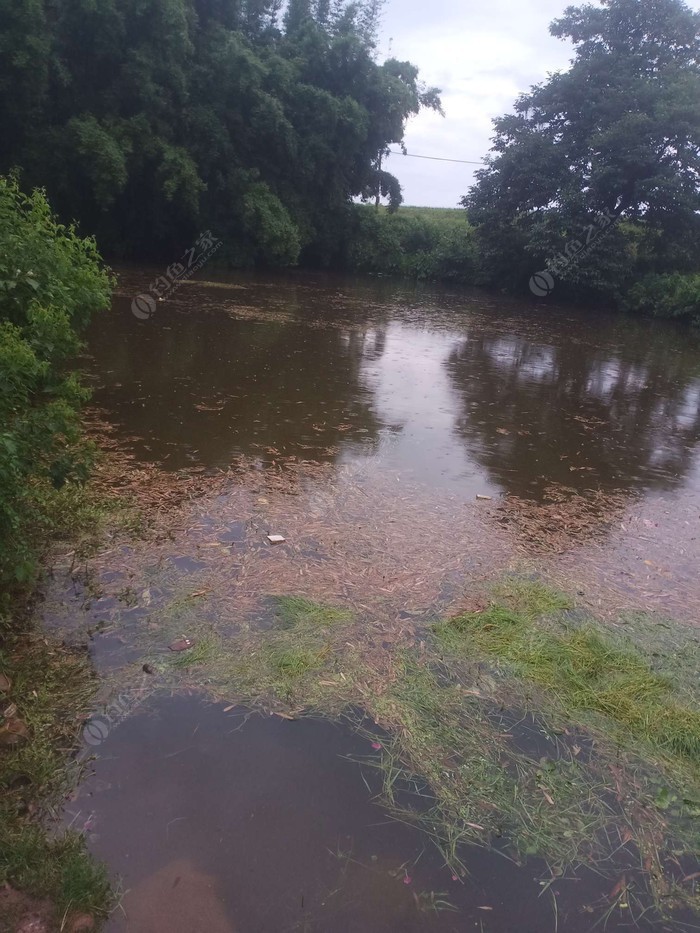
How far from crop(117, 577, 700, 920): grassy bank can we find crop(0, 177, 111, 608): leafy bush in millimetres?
825

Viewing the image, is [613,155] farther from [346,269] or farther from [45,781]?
[45,781]

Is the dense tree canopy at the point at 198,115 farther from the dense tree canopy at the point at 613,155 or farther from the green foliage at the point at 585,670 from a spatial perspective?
the green foliage at the point at 585,670

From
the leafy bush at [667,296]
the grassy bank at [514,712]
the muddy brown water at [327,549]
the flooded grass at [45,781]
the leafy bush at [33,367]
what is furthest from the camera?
the leafy bush at [667,296]

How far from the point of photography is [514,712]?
2.85m

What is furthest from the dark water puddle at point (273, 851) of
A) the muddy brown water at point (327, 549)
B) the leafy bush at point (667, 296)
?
the leafy bush at point (667, 296)

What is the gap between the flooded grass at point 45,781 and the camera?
1.97 metres

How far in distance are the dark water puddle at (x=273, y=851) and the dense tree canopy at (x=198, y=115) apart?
1678cm

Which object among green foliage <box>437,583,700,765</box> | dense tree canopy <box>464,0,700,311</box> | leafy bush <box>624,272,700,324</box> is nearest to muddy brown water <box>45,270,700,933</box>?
green foliage <box>437,583,700,765</box>

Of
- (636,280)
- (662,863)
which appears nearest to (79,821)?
(662,863)

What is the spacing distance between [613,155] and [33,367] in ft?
65.2

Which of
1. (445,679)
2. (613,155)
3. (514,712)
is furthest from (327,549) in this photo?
(613,155)

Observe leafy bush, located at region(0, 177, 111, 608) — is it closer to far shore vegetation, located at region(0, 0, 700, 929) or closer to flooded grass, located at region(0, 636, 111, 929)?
far shore vegetation, located at region(0, 0, 700, 929)

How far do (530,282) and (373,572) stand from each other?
20445 millimetres

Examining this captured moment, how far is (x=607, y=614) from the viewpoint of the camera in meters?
3.64
